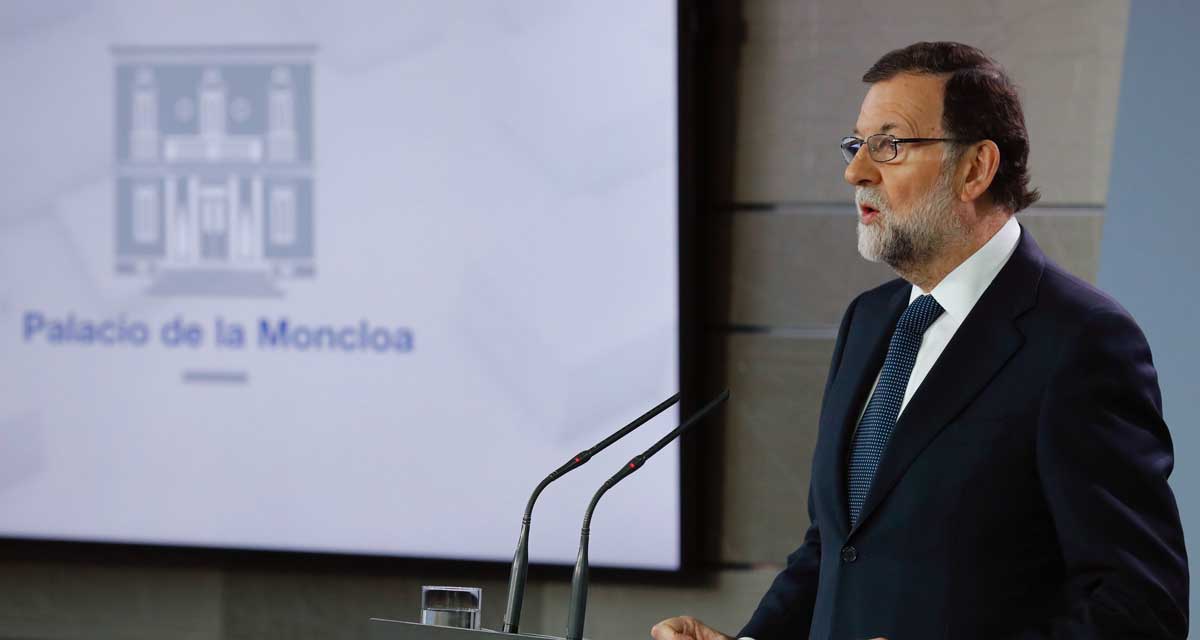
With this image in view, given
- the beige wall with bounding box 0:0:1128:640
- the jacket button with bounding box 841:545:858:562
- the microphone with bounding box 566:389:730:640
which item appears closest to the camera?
the microphone with bounding box 566:389:730:640

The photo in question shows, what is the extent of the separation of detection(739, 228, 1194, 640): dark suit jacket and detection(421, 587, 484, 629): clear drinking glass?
50 cm

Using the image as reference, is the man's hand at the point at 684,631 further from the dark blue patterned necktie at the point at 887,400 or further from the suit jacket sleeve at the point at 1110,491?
the suit jacket sleeve at the point at 1110,491

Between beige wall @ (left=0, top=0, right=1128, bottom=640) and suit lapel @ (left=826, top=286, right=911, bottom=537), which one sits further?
beige wall @ (left=0, top=0, right=1128, bottom=640)

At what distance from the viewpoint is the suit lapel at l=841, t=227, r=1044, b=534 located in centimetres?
162

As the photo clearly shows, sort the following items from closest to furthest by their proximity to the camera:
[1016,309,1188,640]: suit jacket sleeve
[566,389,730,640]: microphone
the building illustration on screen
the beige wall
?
1. [1016,309,1188,640]: suit jacket sleeve
2. [566,389,730,640]: microphone
3. the beige wall
4. the building illustration on screen

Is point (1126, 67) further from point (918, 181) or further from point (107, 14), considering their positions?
point (107, 14)

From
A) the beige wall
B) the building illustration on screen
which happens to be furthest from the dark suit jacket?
the building illustration on screen

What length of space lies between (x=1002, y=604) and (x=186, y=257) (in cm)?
233

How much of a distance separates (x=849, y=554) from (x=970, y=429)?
0.77 feet

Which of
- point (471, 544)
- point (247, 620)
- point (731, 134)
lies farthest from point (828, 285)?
point (247, 620)

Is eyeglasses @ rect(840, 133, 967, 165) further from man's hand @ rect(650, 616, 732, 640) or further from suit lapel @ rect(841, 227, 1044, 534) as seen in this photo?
man's hand @ rect(650, 616, 732, 640)

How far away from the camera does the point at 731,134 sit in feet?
10.0

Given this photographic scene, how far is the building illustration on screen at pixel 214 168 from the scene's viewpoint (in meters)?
3.16

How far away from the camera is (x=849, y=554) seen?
1.67 metres
